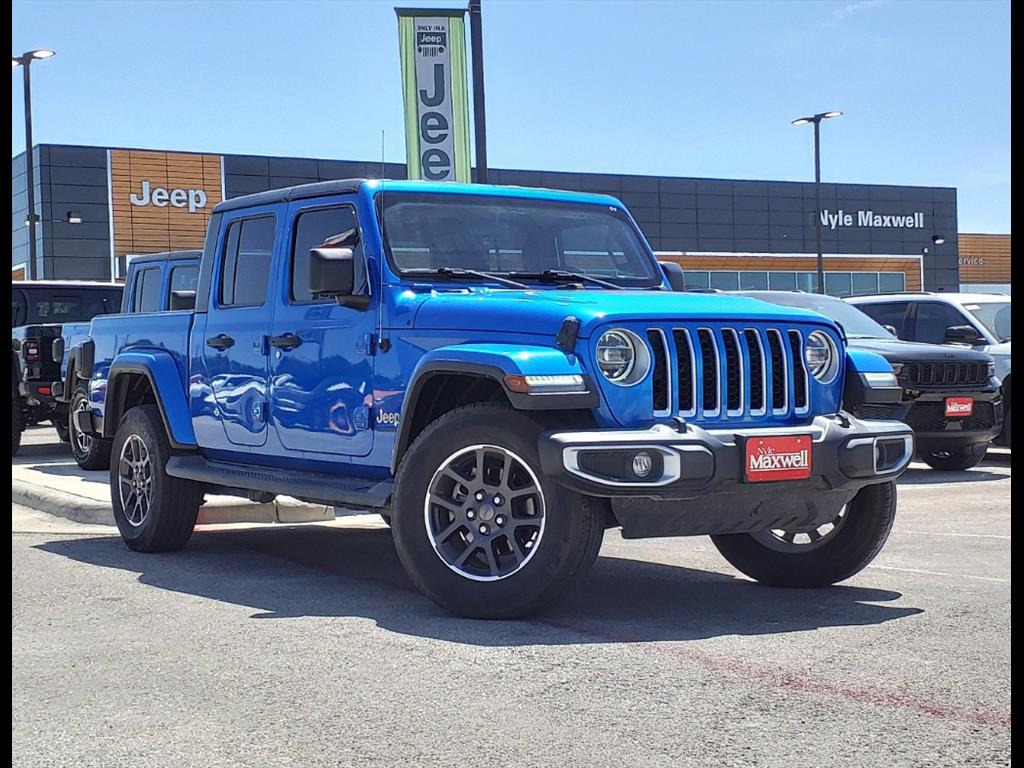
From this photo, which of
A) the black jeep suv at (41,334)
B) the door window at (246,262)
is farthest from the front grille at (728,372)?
the black jeep suv at (41,334)

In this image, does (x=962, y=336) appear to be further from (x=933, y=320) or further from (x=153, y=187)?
(x=153, y=187)

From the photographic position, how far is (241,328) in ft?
26.2

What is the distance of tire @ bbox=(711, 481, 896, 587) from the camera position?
6.96 meters

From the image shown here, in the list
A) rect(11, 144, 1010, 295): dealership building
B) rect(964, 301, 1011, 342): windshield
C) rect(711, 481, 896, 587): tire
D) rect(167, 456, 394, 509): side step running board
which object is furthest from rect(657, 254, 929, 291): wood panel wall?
rect(711, 481, 896, 587): tire

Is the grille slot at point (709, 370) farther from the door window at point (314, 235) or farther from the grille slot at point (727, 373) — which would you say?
the door window at point (314, 235)

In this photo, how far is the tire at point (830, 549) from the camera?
274 inches

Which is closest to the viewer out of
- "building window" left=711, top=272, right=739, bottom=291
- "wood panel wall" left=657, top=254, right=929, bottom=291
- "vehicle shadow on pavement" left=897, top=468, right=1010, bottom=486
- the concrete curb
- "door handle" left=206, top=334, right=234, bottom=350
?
"door handle" left=206, top=334, right=234, bottom=350

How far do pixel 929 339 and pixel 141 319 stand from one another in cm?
882

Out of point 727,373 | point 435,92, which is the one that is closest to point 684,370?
point 727,373

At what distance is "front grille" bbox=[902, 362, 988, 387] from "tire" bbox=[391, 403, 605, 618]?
745cm

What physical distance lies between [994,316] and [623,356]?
33.6 ft

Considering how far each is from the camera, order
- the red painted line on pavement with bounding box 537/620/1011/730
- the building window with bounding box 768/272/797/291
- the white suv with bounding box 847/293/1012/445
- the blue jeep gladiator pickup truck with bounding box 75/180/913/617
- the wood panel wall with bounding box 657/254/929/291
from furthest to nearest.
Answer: the building window with bounding box 768/272/797/291
the wood panel wall with bounding box 657/254/929/291
the white suv with bounding box 847/293/1012/445
the blue jeep gladiator pickup truck with bounding box 75/180/913/617
the red painted line on pavement with bounding box 537/620/1011/730

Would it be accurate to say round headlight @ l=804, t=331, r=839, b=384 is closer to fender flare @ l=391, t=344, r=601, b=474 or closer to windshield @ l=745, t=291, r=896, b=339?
fender flare @ l=391, t=344, r=601, b=474

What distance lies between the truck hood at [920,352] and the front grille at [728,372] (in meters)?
6.46
